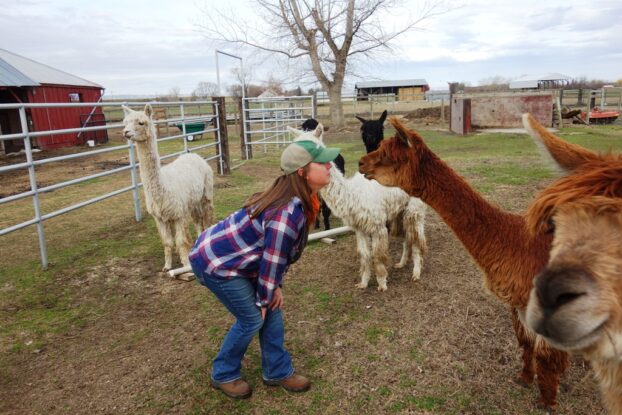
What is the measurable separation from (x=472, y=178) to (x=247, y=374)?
671cm

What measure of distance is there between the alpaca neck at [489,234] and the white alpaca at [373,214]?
132cm

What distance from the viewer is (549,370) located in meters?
2.33

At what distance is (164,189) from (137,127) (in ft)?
2.43

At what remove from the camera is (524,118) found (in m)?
1.77

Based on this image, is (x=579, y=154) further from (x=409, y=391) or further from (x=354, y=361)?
(x=354, y=361)

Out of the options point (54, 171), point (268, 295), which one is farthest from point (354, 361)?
point (54, 171)

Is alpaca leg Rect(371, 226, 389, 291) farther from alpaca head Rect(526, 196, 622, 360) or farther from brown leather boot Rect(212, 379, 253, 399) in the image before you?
alpaca head Rect(526, 196, 622, 360)

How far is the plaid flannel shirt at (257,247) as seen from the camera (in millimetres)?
2282

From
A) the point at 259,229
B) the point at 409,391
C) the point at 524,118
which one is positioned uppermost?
the point at 524,118

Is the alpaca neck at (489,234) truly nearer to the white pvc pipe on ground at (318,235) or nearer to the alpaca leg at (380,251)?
the alpaca leg at (380,251)

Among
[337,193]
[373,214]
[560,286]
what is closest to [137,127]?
[337,193]

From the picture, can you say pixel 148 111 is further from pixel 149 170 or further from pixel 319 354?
pixel 319 354

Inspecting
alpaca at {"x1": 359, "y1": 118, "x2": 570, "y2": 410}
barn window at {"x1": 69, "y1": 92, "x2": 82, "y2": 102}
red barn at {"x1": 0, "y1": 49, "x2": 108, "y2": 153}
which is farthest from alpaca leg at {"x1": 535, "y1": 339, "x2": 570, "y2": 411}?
barn window at {"x1": 69, "y1": 92, "x2": 82, "y2": 102}

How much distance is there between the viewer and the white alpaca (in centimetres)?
396
